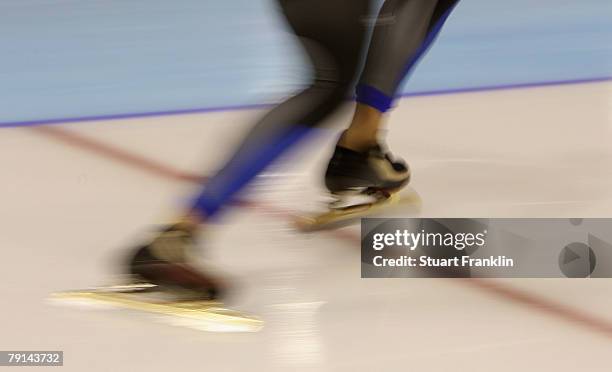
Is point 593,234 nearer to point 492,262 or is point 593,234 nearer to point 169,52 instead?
point 492,262

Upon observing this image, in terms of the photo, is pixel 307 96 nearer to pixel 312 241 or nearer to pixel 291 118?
pixel 291 118

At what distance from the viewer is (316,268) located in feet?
5.92

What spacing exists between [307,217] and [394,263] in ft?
0.92

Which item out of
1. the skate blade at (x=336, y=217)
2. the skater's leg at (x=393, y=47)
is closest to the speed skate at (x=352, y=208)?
the skate blade at (x=336, y=217)

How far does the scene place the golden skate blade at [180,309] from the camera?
62.0 inches

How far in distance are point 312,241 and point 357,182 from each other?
14cm

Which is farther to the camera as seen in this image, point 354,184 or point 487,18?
point 487,18

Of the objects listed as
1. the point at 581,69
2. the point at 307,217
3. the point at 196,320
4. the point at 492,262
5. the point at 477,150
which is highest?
the point at 581,69

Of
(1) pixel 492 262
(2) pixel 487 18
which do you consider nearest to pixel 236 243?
(1) pixel 492 262

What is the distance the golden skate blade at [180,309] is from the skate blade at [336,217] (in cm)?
37

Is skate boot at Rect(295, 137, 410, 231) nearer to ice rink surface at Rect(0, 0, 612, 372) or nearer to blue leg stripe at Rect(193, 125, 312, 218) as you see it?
ice rink surface at Rect(0, 0, 612, 372)

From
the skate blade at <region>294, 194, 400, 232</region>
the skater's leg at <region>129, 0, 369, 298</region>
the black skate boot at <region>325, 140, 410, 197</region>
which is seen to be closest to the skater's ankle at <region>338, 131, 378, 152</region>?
the black skate boot at <region>325, 140, 410, 197</region>

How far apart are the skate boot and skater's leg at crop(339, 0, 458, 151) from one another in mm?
82

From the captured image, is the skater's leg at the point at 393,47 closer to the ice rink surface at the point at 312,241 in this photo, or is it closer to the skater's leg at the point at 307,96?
the ice rink surface at the point at 312,241
